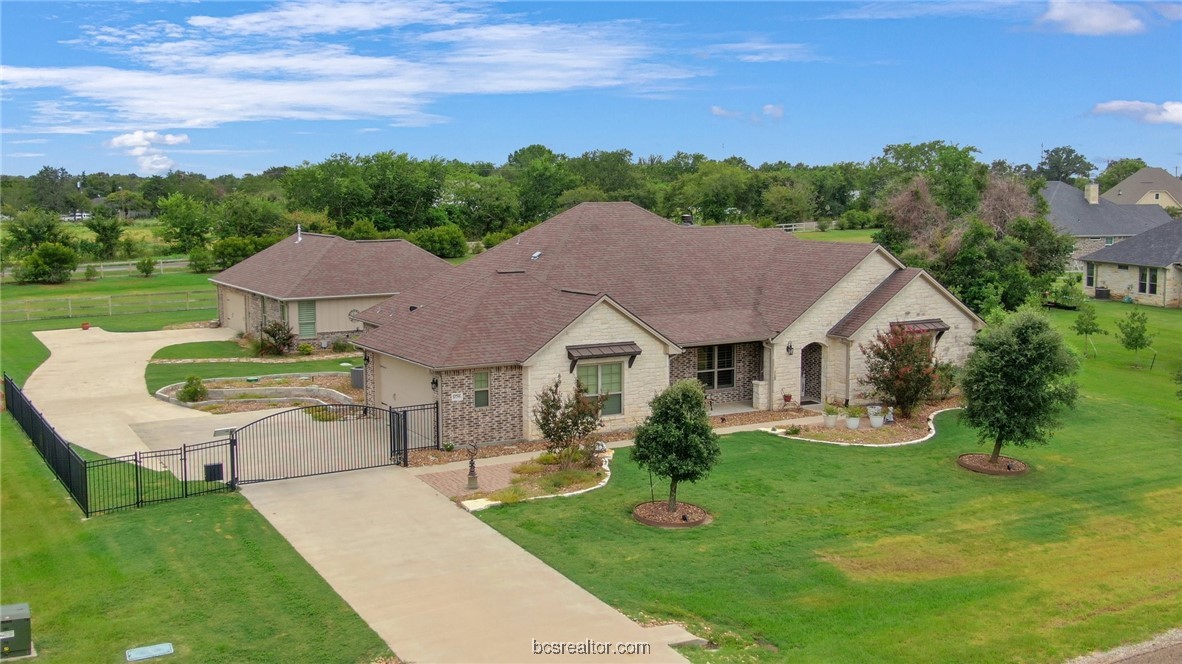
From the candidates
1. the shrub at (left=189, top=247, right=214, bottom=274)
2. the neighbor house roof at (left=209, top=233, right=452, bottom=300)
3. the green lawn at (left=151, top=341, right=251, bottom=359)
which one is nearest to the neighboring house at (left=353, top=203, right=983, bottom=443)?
the neighbor house roof at (left=209, top=233, right=452, bottom=300)

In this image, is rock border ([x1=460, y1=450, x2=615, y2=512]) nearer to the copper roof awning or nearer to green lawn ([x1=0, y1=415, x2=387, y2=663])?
green lawn ([x1=0, y1=415, x2=387, y2=663])

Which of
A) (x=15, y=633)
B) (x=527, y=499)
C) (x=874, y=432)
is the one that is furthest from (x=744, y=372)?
(x=15, y=633)

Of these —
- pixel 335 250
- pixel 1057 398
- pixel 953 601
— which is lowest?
pixel 953 601

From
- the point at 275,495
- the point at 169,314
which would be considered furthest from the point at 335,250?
the point at 275,495

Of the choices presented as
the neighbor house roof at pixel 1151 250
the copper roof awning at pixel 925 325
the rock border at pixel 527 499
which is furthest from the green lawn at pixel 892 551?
the neighbor house roof at pixel 1151 250

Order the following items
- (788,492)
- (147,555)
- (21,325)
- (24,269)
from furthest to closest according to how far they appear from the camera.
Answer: (24,269) → (21,325) → (788,492) → (147,555)

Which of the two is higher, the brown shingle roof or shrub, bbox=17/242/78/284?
shrub, bbox=17/242/78/284

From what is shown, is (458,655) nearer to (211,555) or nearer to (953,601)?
(211,555)
